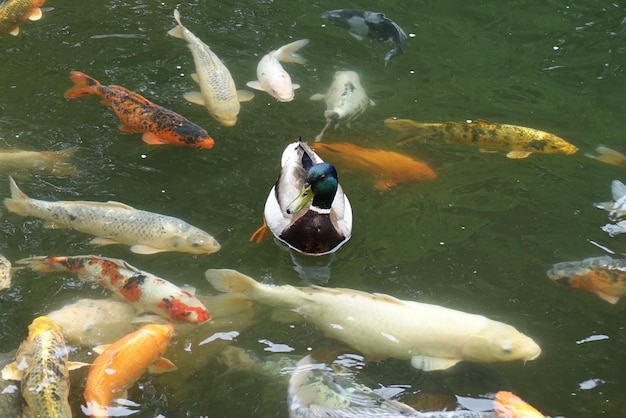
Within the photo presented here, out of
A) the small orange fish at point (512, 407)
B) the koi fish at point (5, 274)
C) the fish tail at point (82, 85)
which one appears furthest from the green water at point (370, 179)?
the small orange fish at point (512, 407)

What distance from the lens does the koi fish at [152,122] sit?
6.29 m

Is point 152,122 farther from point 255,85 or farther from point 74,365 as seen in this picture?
point 74,365

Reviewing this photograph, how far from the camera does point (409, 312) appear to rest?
4.89 metres

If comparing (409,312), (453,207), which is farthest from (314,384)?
(453,207)

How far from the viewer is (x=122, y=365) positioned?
4.25 metres

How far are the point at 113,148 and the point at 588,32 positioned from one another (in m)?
5.38

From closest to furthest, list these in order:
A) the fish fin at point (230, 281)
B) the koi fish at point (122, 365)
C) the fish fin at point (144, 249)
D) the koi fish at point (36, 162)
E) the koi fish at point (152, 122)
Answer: the koi fish at point (122, 365) < the fish fin at point (230, 281) < the fish fin at point (144, 249) < the koi fish at point (36, 162) < the koi fish at point (152, 122)

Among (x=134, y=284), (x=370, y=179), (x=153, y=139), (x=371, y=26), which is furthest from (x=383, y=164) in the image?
(x=371, y=26)

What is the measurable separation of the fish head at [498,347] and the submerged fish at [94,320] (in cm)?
194

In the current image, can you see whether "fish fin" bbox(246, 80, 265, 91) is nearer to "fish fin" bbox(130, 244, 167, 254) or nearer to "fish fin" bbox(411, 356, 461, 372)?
"fish fin" bbox(130, 244, 167, 254)

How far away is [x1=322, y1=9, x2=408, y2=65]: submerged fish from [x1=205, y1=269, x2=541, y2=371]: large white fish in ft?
12.4

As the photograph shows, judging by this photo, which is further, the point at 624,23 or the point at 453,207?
A: the point at 624,23

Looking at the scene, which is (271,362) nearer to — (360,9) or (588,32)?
(360,9)

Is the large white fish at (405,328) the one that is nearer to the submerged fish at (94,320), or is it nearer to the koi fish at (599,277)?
the submerged fish at (94,320)
